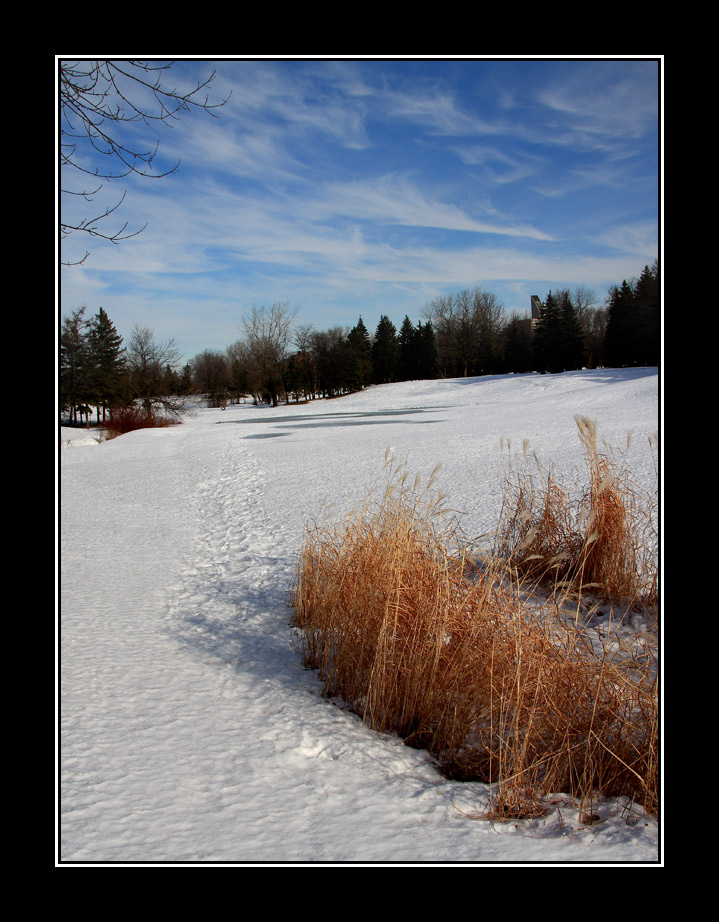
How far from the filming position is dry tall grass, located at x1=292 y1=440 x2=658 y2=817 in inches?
96.7

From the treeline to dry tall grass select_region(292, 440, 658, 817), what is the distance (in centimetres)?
1033

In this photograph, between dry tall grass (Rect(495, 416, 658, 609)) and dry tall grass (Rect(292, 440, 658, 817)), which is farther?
dry tall grass (Rect(495, 416, 658, 609))

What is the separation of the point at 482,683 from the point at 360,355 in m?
52.2

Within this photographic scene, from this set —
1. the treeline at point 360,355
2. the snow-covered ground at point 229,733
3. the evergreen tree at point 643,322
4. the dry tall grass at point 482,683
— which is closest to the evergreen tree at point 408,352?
the treeline at point 360,355

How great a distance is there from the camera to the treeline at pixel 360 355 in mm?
27906

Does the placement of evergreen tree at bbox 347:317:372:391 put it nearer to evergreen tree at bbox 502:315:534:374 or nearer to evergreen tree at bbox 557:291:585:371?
evergreen tree at bbox 502:315:534:374

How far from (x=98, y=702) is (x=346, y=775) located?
4.76ft

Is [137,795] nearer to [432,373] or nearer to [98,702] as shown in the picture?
[98,702]

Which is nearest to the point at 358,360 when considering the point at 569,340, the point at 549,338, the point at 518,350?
the point at 518,350

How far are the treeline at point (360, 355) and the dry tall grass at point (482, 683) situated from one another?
1033 centimetres

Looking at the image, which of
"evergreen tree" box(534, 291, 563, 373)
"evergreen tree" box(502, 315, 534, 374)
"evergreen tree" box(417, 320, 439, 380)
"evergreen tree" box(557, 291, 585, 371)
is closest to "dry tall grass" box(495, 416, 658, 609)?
"evergreen tree" box(557, 291, 585, 371)

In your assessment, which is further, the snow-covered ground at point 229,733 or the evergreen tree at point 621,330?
the evergreen tree at point 621,330

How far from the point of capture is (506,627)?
9.64ft

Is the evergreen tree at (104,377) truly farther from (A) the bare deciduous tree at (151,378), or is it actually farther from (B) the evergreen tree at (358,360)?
(B) the evergreen tree at (358,360)
